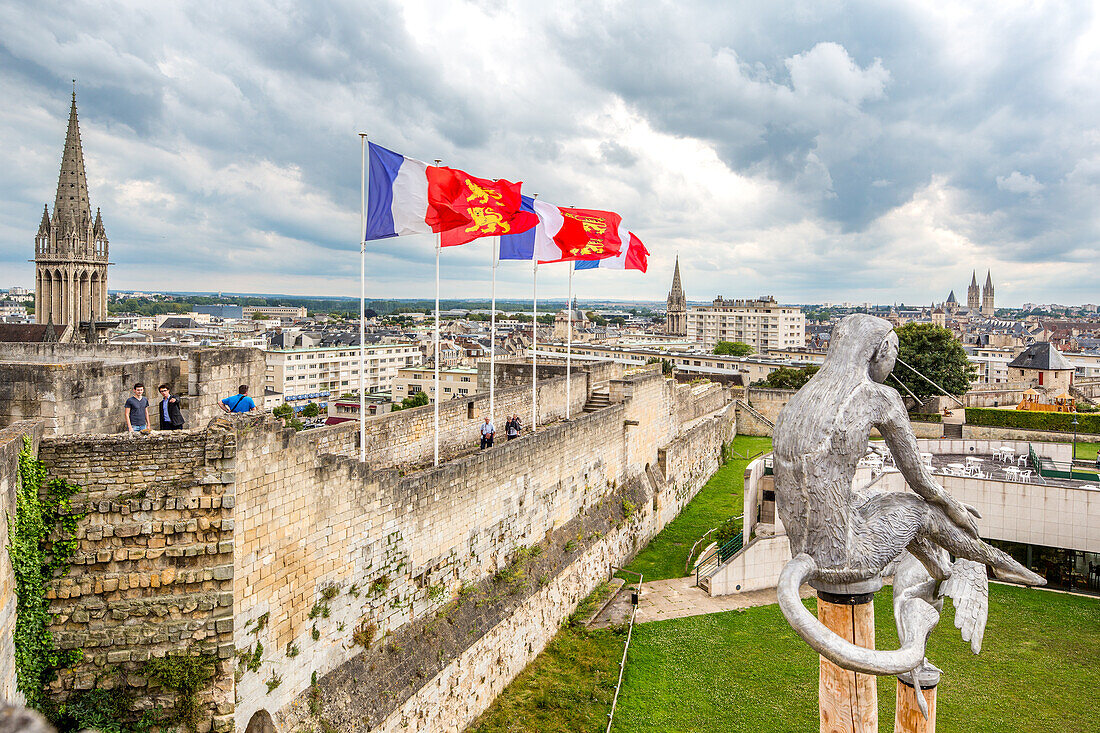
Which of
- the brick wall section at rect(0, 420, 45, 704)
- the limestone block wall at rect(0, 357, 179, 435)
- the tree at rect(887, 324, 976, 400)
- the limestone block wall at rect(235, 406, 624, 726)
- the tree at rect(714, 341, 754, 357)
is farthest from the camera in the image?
the tree at rect(714, 341, 754, 357)

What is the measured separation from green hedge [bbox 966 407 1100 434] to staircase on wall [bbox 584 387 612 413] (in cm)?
2914

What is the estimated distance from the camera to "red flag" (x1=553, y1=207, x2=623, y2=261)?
20328 millimetres

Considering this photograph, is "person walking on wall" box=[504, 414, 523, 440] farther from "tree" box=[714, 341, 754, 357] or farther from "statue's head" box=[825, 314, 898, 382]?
"tree" box=[714, 341, 754, 357]

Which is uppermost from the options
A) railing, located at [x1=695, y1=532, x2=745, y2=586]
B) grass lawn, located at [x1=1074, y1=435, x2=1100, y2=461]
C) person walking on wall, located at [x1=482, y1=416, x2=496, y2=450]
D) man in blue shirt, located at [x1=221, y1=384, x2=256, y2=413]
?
man in blue shirt, located at [x1=221, y1=384, x2=256, y2=413]

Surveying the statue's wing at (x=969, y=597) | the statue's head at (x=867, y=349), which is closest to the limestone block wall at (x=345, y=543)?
the statue's head at (x=867, y=349)

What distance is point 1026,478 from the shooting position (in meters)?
21.7

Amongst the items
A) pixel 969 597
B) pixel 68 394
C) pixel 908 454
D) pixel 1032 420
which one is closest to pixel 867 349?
pixel 908 454

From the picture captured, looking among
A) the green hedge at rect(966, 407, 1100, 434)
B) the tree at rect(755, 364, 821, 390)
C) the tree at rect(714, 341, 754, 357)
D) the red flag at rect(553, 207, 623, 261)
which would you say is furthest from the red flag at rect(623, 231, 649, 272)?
the tree at rect(714, 341, 754, 357)

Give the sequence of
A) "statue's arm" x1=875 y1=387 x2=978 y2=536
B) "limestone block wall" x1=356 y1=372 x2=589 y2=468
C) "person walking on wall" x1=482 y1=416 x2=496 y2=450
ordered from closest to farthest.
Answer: "statue's arm" x1=875 y1=387 x2=978 y2=536 < "limestone block wall" x1=356 y1=372 x2=589 y2=468 < "person walking on wall" x1=482 y1=416 x2=496 y2=450

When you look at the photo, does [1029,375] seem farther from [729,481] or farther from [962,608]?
[962,608]

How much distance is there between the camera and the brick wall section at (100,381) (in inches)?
352

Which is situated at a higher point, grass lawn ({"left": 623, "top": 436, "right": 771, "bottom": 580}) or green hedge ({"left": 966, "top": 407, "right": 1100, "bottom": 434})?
green hedge ({"left": 966, "top": 407, "right": 1100, "bottom": 434})

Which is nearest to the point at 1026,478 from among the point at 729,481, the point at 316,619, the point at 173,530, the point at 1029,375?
the point at 729,481

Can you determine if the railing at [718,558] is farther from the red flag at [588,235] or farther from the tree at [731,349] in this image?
the tree at [731,349]
